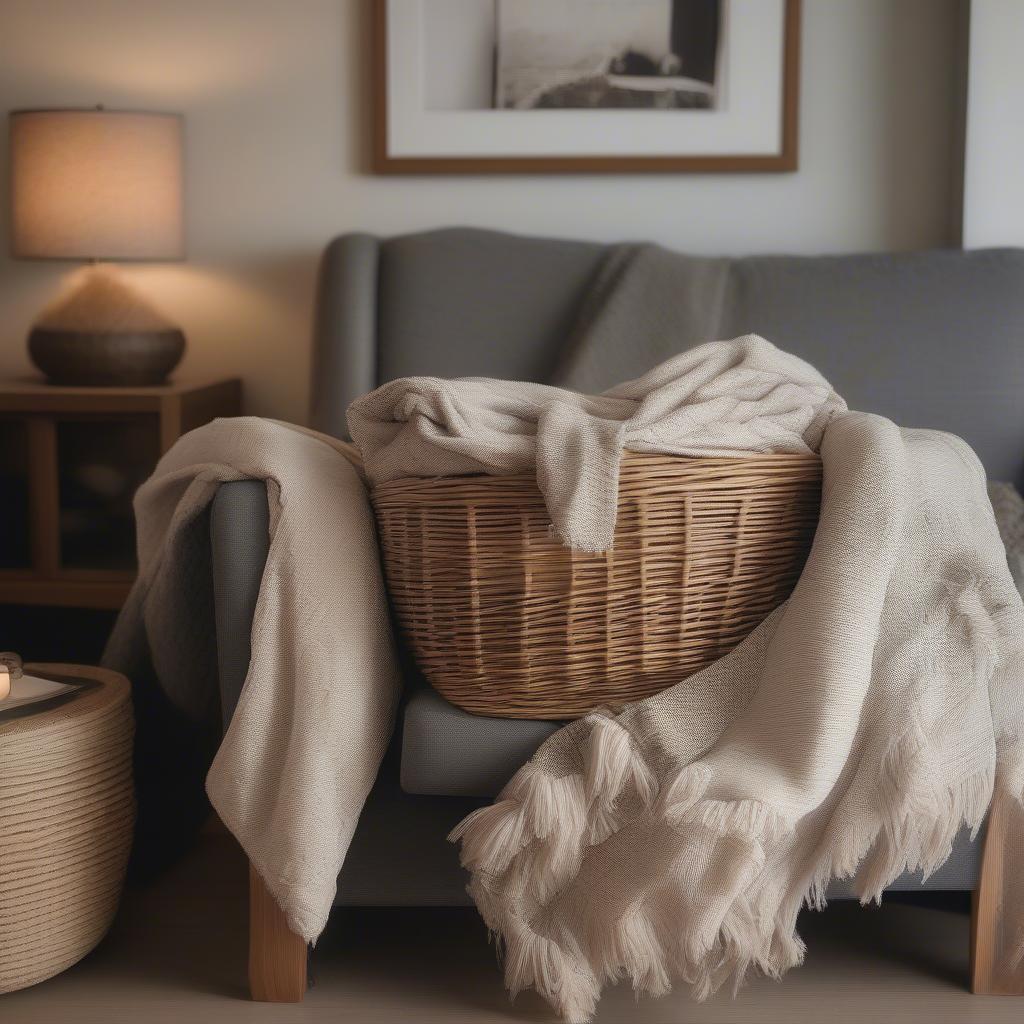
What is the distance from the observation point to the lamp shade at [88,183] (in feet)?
6.87

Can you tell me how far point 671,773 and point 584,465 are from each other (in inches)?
11.5

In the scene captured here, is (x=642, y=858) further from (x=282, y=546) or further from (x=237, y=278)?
(x=237, y=278)

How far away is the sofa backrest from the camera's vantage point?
1.98 metres

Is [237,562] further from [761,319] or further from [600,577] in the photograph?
[761,319]

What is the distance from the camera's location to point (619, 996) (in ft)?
4.50

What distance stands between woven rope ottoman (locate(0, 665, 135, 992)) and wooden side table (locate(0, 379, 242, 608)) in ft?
2.37

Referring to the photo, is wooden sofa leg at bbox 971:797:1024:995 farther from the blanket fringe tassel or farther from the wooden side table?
the wooden side table

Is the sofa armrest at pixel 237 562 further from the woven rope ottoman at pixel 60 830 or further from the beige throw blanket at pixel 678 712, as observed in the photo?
the woven rope ottoman at pixel 60 830

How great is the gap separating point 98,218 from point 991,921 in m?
1.66

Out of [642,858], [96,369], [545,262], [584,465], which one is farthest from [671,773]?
[96,369]

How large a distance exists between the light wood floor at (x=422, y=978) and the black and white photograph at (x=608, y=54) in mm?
1392

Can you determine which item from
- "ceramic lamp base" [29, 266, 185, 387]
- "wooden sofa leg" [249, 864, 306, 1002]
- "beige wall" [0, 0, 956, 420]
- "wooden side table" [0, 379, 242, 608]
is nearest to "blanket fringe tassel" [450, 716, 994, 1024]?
"wooden sofa leg" [249, 864, 306, 1002]

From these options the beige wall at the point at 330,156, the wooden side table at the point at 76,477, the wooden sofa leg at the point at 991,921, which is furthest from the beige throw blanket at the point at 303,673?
the beige wall at the point at 330,156

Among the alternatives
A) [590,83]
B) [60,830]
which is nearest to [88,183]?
[590,83]
